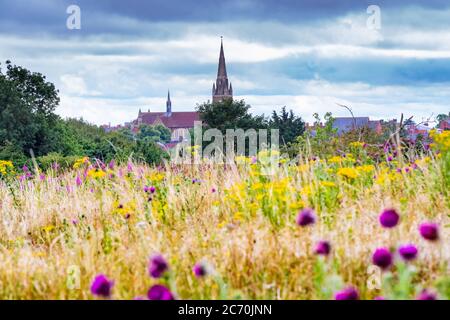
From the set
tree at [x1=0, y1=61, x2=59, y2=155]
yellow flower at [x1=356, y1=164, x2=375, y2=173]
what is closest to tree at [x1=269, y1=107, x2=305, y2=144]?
tree at [x1=0, y1=61, x2=59, y2=155]

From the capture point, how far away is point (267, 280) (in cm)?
354

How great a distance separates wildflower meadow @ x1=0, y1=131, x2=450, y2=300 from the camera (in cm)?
294

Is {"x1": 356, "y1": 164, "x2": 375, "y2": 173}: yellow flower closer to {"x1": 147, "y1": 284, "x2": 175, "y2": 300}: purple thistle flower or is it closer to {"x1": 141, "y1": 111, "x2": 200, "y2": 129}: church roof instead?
{"x1": 147, "y1": 284, "x2": 175, "y2": 300}: purple thistle flower

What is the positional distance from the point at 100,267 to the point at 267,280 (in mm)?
1013

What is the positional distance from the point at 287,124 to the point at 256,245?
65085 mm

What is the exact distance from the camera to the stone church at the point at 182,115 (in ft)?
438

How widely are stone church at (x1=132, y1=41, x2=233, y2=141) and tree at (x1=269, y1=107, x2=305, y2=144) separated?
38.4 m

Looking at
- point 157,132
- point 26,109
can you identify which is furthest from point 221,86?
point 26,109

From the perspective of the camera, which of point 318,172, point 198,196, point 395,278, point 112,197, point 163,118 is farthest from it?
point 163,118

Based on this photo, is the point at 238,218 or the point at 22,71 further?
the point at 22,71

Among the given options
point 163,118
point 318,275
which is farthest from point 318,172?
point 163,118

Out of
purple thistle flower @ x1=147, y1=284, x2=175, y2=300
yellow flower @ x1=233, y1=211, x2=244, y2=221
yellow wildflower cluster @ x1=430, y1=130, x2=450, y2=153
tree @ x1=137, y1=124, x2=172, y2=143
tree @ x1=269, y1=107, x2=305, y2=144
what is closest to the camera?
purple thistle flower @ x1=147, y1=284, x2=175, y2=300
